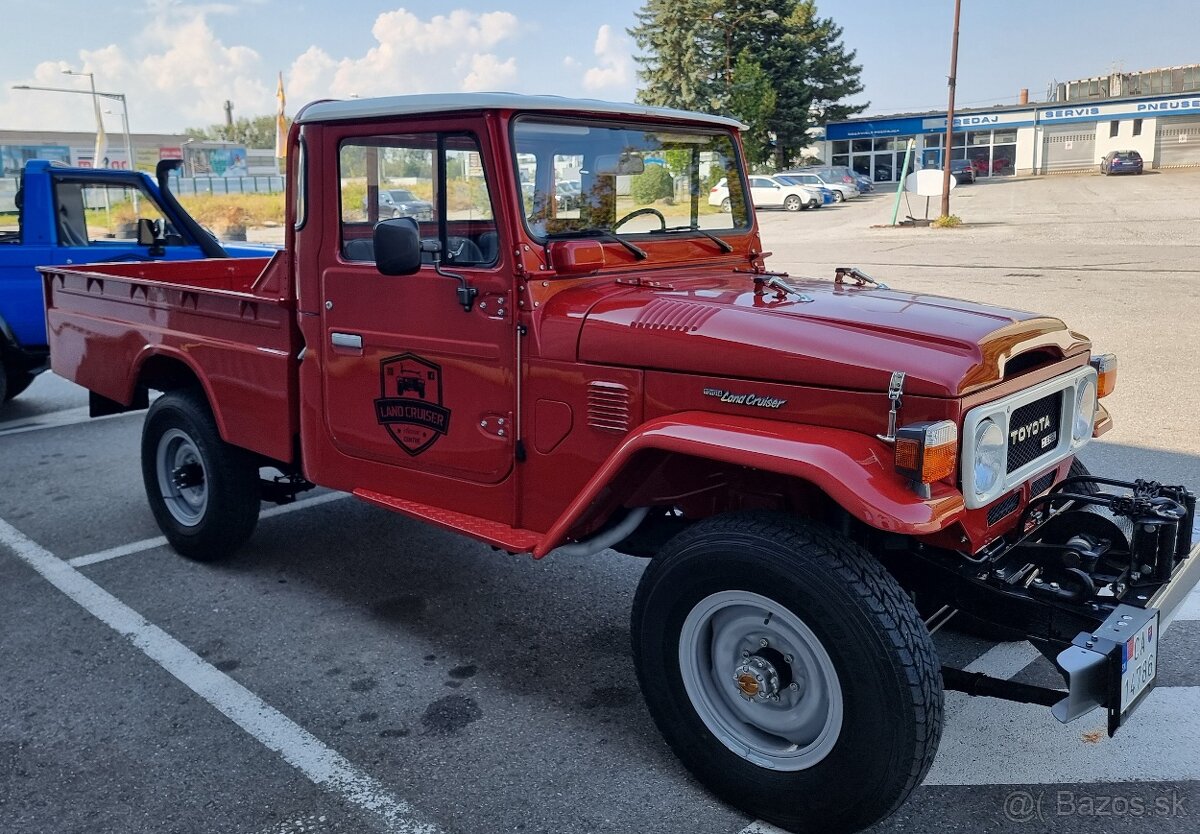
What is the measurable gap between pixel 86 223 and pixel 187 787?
21.7 feet

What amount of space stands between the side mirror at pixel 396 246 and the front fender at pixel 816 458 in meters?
0.98

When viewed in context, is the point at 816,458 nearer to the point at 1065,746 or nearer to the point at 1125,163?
the point at 1065,746

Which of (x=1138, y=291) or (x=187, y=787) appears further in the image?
(x=1138, y=291)

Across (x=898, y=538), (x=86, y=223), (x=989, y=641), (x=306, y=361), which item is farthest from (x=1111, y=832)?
(x=86, y=223)

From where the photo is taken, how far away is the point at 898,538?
3.04 metres

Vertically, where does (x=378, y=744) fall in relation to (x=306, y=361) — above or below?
below

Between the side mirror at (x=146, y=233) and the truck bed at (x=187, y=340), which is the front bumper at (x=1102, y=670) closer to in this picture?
the truck bed at (x=187, y=340)

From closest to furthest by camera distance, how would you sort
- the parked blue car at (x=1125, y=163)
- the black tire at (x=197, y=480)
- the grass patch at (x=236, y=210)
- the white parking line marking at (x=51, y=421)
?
1. the black tire at (x=197, y=480)
2. the white parking line marking at (x=51, y=421)
3. the grass patch at (x=236, y=210)
4. the parked blue car at (x=1125, y=163)

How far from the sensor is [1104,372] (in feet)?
11.8

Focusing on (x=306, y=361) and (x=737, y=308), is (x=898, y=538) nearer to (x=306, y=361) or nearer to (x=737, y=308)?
(x=737, y=308)

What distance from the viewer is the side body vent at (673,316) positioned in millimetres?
3135

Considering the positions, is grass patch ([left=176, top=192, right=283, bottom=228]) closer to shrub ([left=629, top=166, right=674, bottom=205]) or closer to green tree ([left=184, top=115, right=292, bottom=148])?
shrub ([left=629, top=166, right=674, bottom=205])

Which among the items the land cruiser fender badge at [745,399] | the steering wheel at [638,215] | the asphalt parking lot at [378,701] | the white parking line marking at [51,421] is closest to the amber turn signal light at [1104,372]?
the asphalt parking lot at [378,701]

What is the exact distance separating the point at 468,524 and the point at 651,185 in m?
1.51
